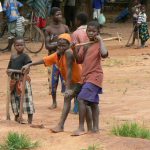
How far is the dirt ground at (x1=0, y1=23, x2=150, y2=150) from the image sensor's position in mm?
5797

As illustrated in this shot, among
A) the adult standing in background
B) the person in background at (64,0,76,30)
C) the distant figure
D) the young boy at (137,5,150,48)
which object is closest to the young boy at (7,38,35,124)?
the adult standing in background

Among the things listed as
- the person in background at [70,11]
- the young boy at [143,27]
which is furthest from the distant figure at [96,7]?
the young boy at [143,27]

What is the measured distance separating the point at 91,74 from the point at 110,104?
3.34m

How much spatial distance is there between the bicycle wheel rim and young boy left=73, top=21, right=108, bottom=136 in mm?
8977

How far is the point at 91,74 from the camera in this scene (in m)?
6.31

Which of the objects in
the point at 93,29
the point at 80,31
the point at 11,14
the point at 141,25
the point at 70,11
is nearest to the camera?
the point at 93,29

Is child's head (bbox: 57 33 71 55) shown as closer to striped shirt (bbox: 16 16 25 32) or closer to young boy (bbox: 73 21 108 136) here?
young boy (bbox: 73 21 108 136)

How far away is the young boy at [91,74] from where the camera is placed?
6258mm

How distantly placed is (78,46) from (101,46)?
0.56m

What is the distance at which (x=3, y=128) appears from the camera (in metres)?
6.40

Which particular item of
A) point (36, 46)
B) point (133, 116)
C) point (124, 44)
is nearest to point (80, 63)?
point (133, 116)

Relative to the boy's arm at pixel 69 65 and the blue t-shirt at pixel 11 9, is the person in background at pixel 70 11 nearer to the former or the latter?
the blue t-shirt at pixel 11 9

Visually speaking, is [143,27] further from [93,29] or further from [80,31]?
[93,29]

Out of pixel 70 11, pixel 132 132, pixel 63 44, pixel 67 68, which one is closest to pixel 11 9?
pixel 70 11
